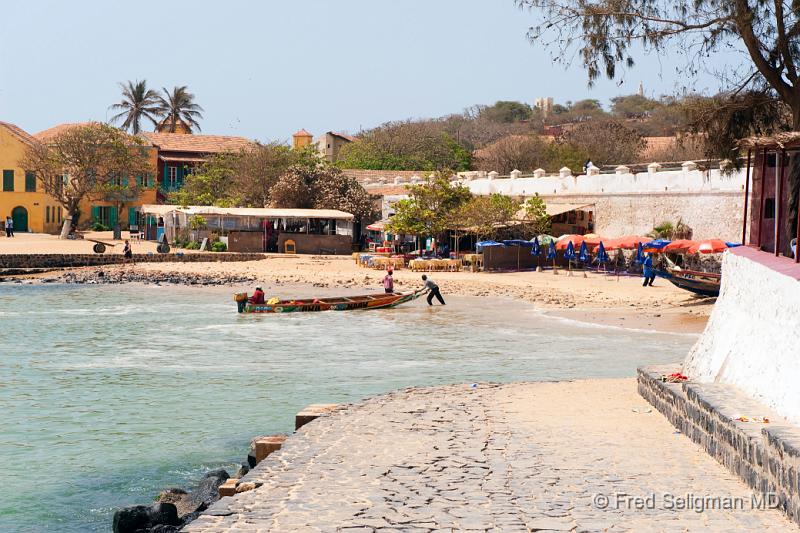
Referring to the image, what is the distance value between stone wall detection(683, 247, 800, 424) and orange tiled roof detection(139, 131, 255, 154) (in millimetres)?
63812

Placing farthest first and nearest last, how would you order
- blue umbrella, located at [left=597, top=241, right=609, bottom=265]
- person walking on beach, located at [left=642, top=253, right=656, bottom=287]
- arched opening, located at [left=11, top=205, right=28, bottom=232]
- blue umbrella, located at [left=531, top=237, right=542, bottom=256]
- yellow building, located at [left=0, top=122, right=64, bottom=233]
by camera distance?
1. arched opening, located at [left=11, top=205, right=28, bottom=232]
2. yellow building, located at [left=0, top=122, right=64, bottom=233]
3. blue umbrella, located at [left=531, top=237, right=542, bottom=256]
4. blue umbrella, located at [left=597, top=241, right=609, bottom=265]
5. person walking on beach, located at [left=642, top=253, right=656, bottom=287]

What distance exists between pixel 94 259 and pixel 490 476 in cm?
4414

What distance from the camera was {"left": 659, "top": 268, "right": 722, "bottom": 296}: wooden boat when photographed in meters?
31.2

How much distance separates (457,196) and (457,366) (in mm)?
27724

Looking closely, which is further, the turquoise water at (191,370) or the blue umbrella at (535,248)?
the blue umbrella at (535,248)

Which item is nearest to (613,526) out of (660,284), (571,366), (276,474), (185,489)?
(276,474)

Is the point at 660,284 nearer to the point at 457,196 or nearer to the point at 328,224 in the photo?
the point at 457,196

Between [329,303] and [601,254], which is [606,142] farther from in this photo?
[329,303]

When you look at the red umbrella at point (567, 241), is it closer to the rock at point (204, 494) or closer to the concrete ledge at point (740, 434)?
the concrete ledge at point (740, 434)

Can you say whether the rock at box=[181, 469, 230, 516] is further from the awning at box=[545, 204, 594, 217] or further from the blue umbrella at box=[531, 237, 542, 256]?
the awning at box=[545, 204, 594, 217]

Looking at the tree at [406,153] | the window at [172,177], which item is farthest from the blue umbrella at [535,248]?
the window at [172,177]

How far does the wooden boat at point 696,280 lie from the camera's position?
3120 centimetres

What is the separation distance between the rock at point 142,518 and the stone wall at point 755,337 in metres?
6.48

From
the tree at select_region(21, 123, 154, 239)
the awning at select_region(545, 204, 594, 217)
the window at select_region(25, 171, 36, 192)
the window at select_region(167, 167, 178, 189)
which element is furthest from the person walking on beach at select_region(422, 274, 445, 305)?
the window at select_region(167, 167, 178, 189)
